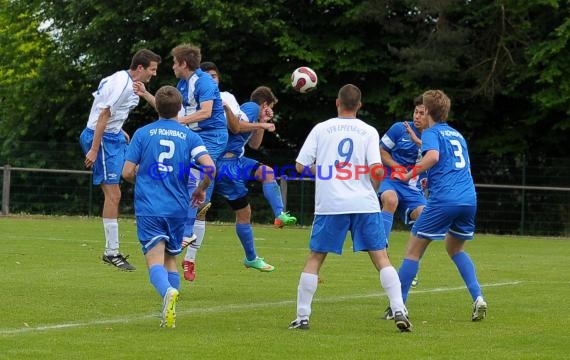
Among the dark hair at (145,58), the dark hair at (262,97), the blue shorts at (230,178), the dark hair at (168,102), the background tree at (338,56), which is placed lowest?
the blue shorts at (230,178)

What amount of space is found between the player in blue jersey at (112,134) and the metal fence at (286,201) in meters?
15.3

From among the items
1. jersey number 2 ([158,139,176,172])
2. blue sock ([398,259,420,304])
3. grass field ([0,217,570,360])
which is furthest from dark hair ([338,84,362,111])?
grass field ([0,217,570,360])

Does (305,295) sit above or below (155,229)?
below

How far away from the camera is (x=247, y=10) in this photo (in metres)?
30.9

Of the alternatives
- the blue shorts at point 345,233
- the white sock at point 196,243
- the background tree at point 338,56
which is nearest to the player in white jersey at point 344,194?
the blue shorts at point 345,233

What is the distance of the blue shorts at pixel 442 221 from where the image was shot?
9.28m

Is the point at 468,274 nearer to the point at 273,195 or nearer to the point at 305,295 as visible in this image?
the point at 305,295

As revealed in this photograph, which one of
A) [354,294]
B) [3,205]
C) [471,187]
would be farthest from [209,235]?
[471,187]

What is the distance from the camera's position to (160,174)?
863 centimetres

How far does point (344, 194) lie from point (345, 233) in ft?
1.00

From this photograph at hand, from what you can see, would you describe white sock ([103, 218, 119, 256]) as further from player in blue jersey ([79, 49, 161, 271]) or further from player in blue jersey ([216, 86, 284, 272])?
player in blue jersey ([216, 86, 284, 272])

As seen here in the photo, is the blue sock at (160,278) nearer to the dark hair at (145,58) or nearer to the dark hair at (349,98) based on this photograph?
the dark hair at (349,98)

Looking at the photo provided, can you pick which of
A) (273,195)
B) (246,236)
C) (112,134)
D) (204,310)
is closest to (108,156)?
(112,134)

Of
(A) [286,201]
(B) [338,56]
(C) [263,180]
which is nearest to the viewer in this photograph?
(C) [263,180]
